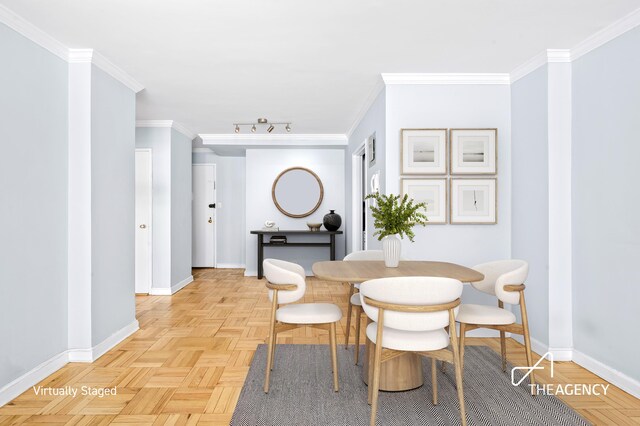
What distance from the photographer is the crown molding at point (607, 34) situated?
257cm

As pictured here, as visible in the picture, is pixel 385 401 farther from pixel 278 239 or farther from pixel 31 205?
pixel 278 239

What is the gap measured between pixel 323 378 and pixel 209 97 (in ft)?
10.4

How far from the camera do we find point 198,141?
277 inches

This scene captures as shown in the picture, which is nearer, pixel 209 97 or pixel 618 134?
pixel 618 134

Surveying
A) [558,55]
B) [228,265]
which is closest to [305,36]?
[558,55]

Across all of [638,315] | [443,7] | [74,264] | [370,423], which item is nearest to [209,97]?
[74,264]

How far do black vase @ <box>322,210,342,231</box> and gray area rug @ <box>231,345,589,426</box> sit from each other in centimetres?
381

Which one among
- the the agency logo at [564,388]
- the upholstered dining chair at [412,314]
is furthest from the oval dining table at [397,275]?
the the agency logo at [564,388]

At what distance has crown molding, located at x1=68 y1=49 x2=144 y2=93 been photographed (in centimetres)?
315

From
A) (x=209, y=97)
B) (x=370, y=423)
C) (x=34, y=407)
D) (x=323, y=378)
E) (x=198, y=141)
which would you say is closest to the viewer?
(x=370, y=423)

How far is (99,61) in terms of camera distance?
3270mm

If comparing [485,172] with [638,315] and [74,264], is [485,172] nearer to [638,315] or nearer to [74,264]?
[638,315]

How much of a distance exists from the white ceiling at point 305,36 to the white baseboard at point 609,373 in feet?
7.69

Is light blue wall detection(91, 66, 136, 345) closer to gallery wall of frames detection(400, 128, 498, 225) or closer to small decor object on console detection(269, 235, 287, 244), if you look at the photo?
gallery wall of frames detection(400, 128, 498, 225)
